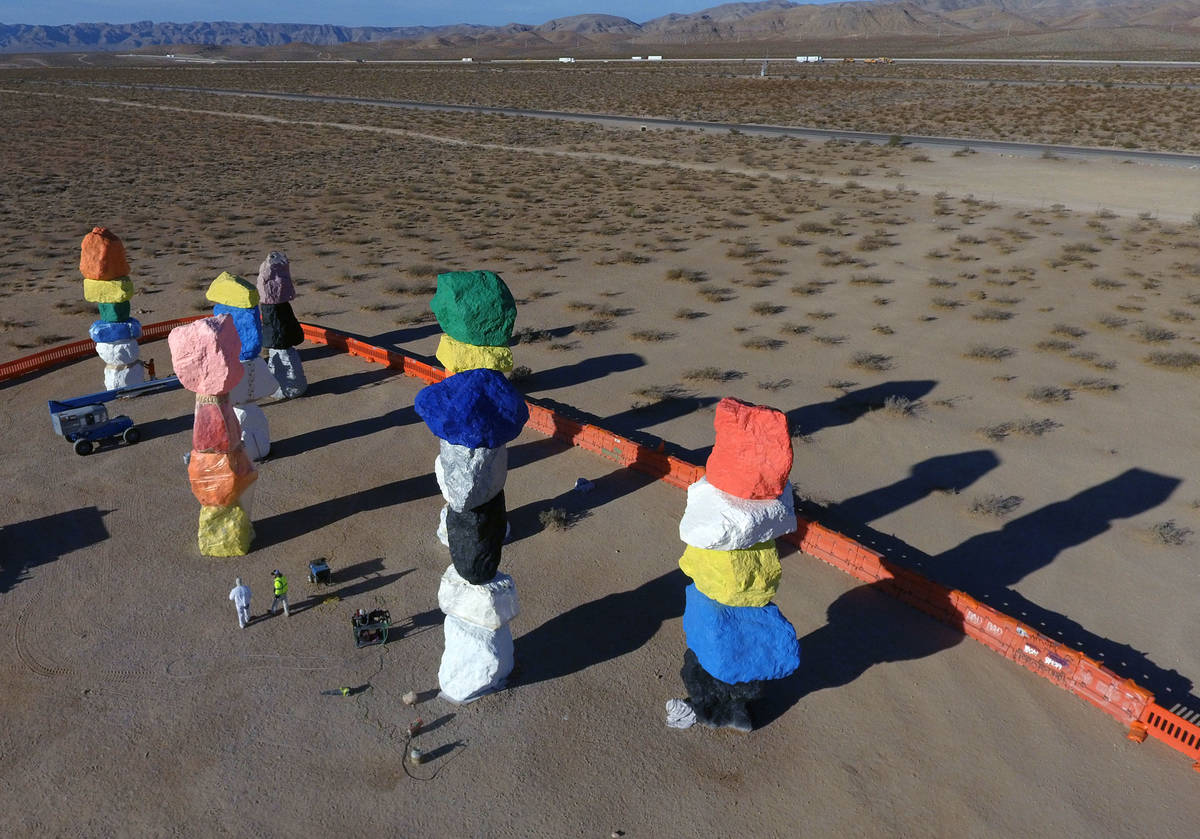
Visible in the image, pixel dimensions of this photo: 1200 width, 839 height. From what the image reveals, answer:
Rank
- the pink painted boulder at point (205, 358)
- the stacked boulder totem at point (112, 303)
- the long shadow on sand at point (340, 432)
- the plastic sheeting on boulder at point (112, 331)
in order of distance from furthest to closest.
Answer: the plastic sheeting on boulder at point (112, 331), the stacked boulder totem at point (112, 303), the long shadow on sand at point (340, 432), the pink painted boulder at point (205, 358)

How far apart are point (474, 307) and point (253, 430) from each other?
6842mm

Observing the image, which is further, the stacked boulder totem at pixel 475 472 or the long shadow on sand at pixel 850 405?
the long shadow on sand at pixel 850 405

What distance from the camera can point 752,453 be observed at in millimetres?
8141

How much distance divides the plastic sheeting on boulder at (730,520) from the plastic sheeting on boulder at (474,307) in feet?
10.7

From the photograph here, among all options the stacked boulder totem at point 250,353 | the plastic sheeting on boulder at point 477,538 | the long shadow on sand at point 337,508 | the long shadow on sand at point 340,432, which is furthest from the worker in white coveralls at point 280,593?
the long shadow on sand at point 340,432

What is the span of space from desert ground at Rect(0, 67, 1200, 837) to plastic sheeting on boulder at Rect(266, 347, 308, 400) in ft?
1.15

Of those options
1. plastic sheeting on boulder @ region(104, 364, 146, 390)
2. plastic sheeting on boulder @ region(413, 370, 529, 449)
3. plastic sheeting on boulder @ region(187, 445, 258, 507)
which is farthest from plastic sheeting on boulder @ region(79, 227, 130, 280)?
plastic sheeting on boulder @ region(413, 370, 529, 449)

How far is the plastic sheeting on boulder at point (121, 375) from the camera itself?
16.9m

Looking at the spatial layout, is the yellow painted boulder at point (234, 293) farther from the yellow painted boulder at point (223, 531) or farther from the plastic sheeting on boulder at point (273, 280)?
the yellow painted boulder at point (223, 531)

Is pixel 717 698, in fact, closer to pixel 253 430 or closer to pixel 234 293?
pixel 253 430

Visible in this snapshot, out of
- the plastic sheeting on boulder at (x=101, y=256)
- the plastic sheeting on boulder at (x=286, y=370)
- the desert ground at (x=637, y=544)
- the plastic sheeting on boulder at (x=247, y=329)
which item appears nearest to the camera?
the desert ground at (x=637, y=544)

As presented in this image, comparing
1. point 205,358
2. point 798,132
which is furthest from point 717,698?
point 798,132

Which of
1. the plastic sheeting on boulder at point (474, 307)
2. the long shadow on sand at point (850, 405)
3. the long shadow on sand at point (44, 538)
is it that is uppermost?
the plastic sheeting on boulder at point (474, 307)

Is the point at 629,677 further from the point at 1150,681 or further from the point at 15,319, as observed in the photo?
the point at 15,319
